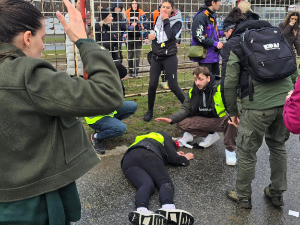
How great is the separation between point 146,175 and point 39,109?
212 centimetres

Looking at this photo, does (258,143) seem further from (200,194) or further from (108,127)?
(108,127)

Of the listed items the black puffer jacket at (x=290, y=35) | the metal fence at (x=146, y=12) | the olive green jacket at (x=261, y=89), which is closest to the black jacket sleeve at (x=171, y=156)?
the olive green jacket at (x=261, y=89)

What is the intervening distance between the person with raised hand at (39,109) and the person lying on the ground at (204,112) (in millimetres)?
2893

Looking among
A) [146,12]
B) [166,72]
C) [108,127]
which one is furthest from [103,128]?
[146,12]

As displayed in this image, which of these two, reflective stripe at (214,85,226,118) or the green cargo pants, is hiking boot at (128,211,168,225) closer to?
the green cargo pants

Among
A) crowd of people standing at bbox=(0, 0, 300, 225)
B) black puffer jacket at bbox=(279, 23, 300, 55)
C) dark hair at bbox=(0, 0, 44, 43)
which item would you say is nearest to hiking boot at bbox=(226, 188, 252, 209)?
crowd of people standing at bbox=(0, 0, 300, 225)

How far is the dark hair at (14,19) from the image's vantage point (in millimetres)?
1372

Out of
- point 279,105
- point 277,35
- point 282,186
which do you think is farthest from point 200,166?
point 277,35

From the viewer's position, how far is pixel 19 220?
1523 mm

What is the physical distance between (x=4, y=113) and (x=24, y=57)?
244mm

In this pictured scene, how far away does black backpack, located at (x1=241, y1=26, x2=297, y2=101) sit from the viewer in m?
→ 2.77

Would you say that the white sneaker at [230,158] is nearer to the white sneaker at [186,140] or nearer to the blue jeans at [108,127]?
the white sneaker at [186,140]

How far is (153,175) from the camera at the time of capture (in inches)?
132

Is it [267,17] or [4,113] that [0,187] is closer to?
[4,113]
